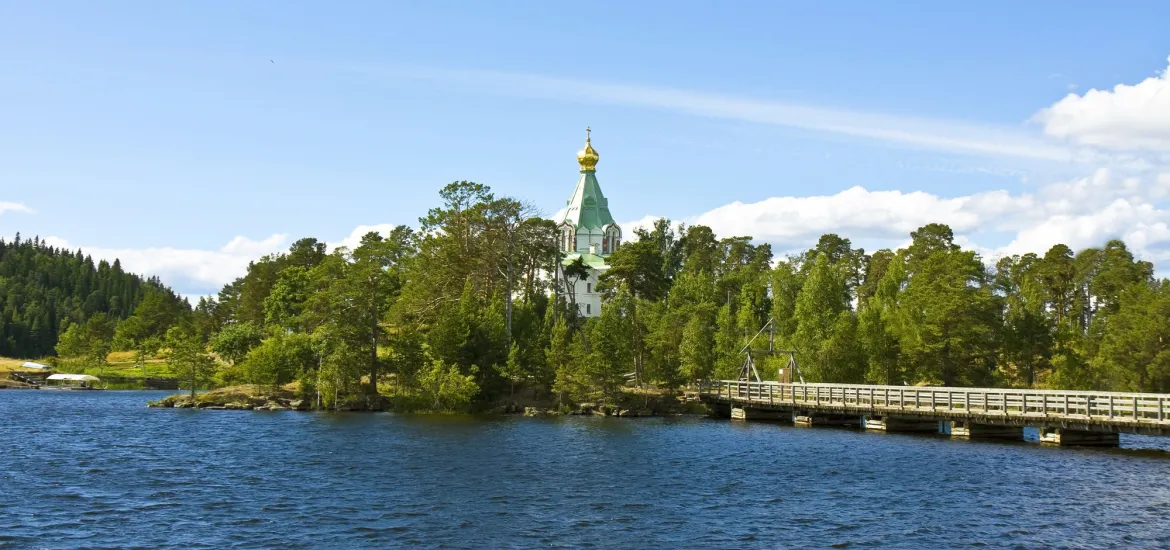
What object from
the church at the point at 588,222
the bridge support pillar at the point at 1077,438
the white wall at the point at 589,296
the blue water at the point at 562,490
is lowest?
the blue water at the point at 562,490

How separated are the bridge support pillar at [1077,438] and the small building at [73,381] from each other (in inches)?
4592

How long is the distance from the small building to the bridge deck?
9374 cm

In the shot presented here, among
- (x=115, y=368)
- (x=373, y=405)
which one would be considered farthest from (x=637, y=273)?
(x=115, y=368)

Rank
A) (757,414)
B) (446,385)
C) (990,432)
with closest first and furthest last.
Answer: (990,432) < (446,385) < (757,414)

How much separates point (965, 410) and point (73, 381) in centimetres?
11654

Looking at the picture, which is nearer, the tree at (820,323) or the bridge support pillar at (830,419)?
the bridge support pillar at (830,419)

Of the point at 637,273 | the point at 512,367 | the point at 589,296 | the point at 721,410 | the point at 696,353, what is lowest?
the point at 721,410

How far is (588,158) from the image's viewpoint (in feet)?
431

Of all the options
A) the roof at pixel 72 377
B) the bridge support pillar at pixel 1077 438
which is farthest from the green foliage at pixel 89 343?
the bridge support pillar at pixel 1077 438

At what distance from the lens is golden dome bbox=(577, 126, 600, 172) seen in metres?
130

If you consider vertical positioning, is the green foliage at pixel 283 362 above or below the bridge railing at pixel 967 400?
above

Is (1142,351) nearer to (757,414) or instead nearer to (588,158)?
(757,414)

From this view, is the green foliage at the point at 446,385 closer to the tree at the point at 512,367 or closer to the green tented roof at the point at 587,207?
the tree at the point at 512,367

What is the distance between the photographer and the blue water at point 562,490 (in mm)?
30234
